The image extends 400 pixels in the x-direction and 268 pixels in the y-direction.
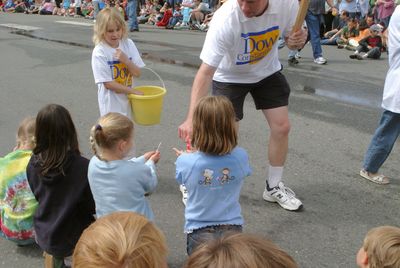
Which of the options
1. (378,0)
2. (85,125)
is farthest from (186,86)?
(378,0)

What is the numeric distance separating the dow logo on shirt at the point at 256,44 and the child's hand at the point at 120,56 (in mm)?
932

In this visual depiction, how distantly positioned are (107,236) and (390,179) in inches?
130

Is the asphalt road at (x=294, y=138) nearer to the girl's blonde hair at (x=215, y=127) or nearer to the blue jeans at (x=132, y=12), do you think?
the girl's blonde hair at (x=215, y=127)

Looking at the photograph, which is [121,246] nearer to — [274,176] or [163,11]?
[274,176]

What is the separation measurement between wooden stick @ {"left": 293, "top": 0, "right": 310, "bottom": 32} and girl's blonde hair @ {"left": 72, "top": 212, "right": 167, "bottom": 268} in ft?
6.82

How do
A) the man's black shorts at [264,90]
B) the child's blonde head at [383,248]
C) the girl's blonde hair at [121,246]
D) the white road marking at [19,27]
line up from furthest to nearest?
the white road marking at [19,27] < the man's black shorts at [264,90] < the child's blonde head at [383,248] < the girl's blonde hair at [121,246]

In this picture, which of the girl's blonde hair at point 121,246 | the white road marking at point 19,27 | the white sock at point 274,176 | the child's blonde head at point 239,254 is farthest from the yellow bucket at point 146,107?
the white road marking at point 19,27

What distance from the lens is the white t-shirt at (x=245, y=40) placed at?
3.13 m

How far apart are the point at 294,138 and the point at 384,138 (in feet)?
4.24

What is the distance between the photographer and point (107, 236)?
4.89 feet

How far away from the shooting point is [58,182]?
2.66 m

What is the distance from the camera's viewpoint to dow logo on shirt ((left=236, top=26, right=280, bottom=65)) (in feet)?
10.6

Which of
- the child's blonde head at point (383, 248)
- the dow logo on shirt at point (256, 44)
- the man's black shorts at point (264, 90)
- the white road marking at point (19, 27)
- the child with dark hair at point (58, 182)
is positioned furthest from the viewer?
the white road marking at point (19, 27)

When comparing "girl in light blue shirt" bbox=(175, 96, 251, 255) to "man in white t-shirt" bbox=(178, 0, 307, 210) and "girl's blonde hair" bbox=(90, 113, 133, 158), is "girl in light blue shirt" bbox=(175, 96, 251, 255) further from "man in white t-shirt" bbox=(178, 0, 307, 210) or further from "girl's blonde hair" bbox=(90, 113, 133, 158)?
"girl's blonde hair" bbox=(90, 113, 133, 158)
